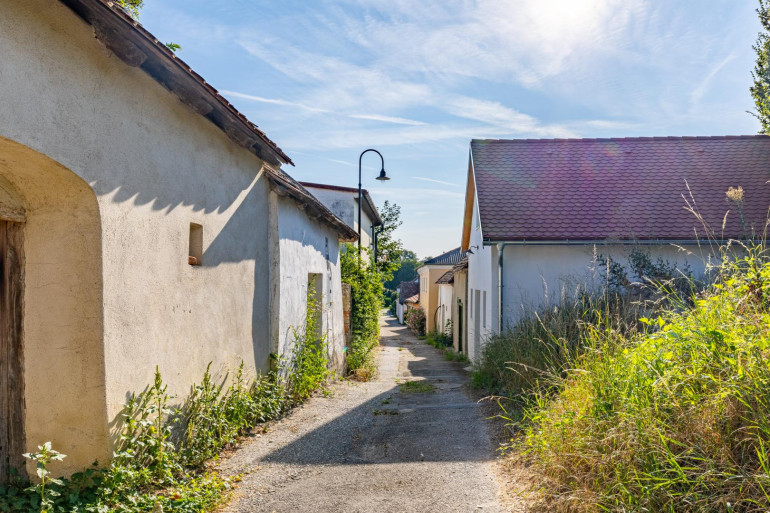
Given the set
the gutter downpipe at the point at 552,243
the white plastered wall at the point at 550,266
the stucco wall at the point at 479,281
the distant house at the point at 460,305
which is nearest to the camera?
the gutter downpipe at the point at 552,243

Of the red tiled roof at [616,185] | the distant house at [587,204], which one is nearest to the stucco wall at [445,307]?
the distant house at [587,204]

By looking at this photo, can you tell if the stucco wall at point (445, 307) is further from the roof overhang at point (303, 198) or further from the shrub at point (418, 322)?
the roof overhang at point (303, 198)

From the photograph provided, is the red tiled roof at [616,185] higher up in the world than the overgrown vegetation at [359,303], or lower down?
higher up

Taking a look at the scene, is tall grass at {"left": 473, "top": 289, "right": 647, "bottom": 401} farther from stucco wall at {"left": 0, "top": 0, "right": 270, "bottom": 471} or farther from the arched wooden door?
the arched wooden door

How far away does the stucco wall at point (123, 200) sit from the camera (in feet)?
12.4

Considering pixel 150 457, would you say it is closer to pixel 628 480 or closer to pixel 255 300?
pixel 255 300

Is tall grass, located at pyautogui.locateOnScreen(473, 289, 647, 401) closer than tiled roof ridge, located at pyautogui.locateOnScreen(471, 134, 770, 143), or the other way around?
tall grass, located at pyautogui.locateOnScreen(473, 289, 647, 401)

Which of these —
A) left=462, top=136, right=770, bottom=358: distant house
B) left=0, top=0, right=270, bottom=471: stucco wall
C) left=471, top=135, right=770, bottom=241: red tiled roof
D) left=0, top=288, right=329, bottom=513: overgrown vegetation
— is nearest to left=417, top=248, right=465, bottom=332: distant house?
left=462, top=136, right=770, bottom=358: distant house

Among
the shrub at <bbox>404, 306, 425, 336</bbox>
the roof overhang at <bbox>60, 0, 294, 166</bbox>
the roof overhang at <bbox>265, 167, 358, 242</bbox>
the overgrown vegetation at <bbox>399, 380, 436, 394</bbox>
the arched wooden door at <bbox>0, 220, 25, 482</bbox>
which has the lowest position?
the shrub at <bbox>404, 306, 425, 336</bbox>

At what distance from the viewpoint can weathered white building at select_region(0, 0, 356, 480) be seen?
12.7 feet

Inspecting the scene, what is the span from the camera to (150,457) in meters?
4.61

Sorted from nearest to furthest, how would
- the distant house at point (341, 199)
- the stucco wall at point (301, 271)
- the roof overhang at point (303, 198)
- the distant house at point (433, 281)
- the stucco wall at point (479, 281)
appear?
1. the roof overhang at point (303, 198)
2. the stucco wall at point (301, 271)
3. the stucco wall at point (479, 281)
4. the distant house at point (341, 199)
5. the distant house at point (433, 281)

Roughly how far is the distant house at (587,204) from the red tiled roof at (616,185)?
0.02m

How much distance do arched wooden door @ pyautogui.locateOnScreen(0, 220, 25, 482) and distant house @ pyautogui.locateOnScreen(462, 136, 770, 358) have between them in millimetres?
8705
